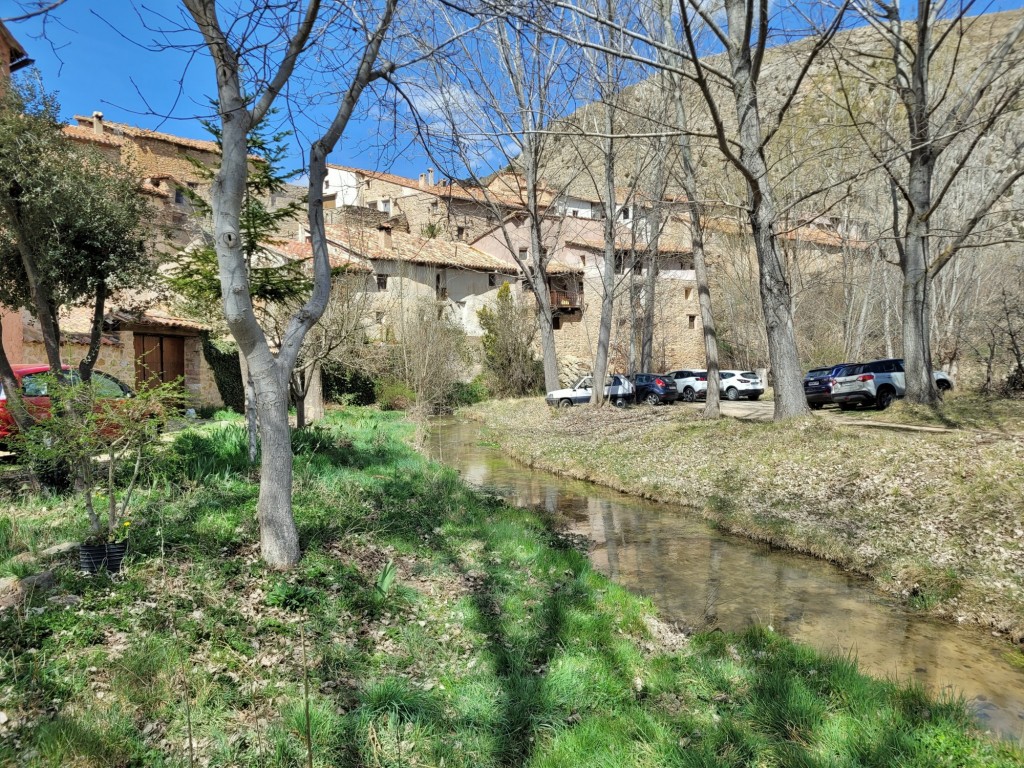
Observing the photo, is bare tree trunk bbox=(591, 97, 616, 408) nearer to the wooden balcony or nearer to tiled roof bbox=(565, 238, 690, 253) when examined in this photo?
the wooden balcony

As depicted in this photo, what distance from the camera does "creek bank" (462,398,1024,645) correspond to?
257 inches

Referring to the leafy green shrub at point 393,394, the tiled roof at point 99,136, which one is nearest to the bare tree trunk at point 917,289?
the leafy green shrub at point 393,394

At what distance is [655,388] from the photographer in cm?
2830

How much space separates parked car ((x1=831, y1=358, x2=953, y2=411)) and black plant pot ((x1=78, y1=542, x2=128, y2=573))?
67.1ft

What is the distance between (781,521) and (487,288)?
99.4 feet

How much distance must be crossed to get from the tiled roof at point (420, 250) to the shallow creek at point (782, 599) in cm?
2124

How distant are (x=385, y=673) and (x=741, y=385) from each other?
27664mm

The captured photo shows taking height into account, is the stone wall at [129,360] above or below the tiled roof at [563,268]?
below

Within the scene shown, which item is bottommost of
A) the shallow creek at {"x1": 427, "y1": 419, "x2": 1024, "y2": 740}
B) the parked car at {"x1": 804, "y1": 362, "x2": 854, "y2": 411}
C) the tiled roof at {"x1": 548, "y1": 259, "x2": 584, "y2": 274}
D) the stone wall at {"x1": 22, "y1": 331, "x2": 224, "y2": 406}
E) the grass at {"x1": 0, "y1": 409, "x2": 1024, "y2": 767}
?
the shallow creek at {"x1": 427, "y1": 419, "x2": 1024, "y2": 740}

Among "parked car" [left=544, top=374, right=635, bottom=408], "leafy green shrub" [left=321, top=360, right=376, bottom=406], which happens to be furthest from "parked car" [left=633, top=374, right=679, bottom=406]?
"leafy green shrub" [left=321, top=360, right=376, bottom=406]

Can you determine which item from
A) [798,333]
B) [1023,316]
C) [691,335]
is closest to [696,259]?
[1023,316]

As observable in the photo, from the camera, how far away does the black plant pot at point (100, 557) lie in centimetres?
463

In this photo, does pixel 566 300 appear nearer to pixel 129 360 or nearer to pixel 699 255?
pixel 699 255

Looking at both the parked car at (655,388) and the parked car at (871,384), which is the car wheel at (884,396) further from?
the parked car at (655,388)
